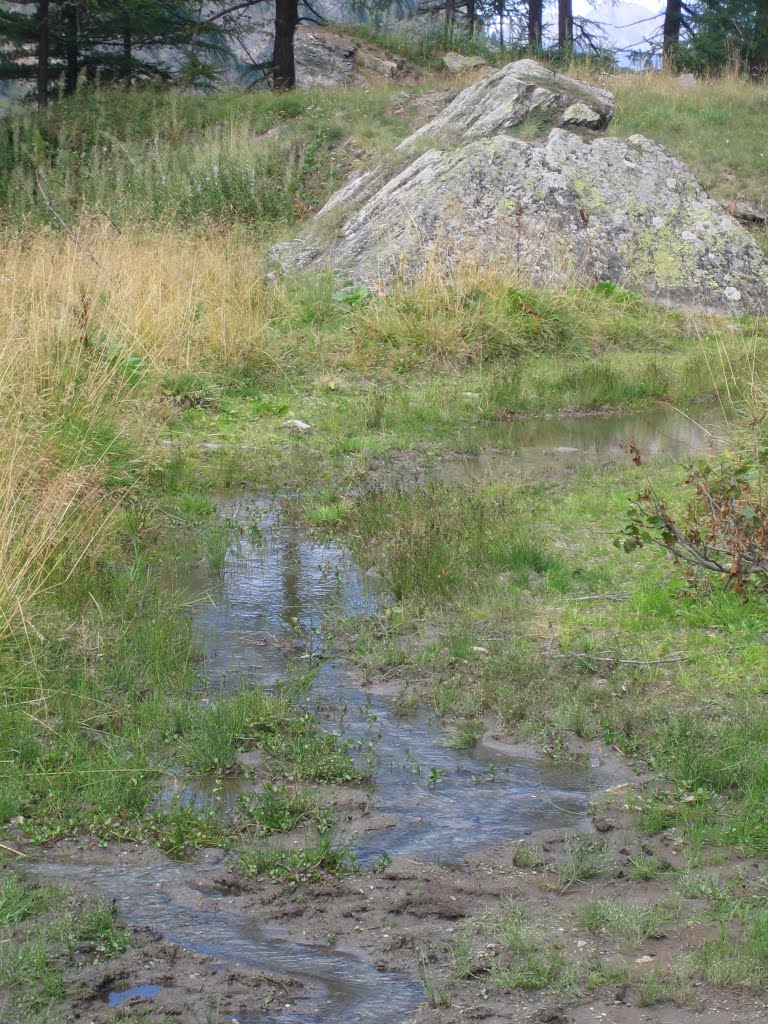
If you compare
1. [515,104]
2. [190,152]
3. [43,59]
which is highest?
[43,59]

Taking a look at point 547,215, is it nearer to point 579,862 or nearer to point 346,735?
point 346,735

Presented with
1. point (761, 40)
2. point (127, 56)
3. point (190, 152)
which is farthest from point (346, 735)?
point (761, 40)

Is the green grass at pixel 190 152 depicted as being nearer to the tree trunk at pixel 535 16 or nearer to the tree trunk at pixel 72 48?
the tree trunk at pixel 72 48

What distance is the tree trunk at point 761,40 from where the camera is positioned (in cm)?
2778

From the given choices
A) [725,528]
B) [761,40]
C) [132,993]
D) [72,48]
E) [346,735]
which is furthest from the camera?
[761,40]

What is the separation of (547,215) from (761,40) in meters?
18.1

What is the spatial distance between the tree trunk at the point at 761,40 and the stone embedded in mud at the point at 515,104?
13.7 metres

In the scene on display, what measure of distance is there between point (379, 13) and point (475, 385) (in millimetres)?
18621

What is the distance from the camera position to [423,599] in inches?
239

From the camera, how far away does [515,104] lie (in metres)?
15.5

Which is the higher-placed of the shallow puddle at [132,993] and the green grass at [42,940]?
the green grass at [42,940]

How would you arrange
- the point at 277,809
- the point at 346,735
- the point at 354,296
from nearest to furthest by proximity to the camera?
the point at 277,809
the point at 346,735
the point at 354,296

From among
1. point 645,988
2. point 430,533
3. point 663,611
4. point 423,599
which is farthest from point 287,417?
point 645,988

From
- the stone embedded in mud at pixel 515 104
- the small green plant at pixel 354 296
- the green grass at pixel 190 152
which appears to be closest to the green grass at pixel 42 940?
the small green plant at pixel 354 296
